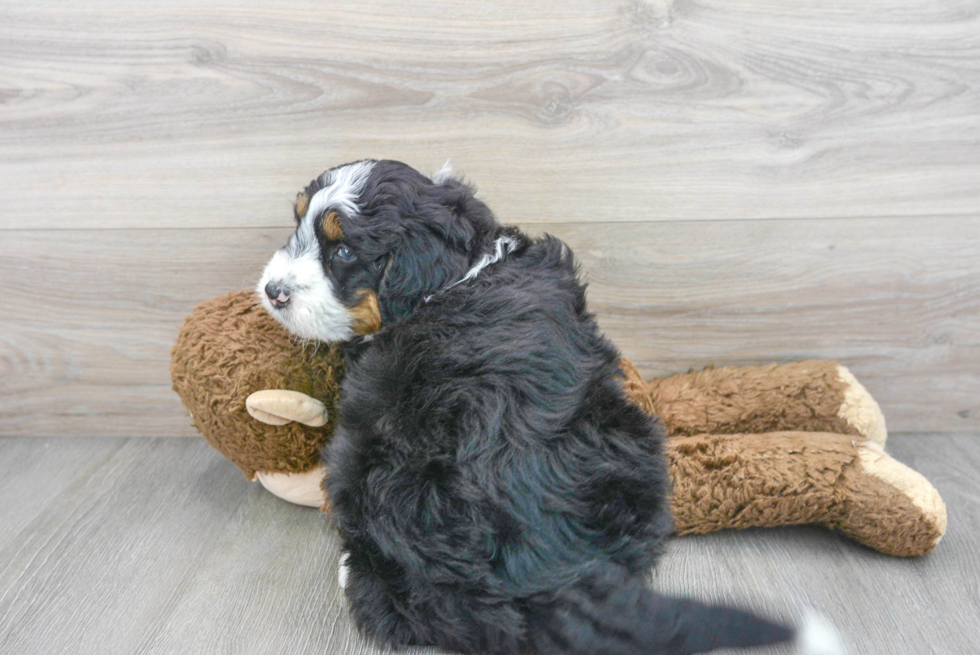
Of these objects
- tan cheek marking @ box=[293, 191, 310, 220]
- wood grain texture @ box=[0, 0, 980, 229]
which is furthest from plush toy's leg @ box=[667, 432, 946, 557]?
tan cheek marking @ box=[293, 191, 310, 220]

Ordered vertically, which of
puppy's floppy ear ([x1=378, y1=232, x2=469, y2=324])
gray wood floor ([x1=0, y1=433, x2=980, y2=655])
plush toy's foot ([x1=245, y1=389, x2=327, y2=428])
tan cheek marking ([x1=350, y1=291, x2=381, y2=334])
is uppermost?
puppy's floppy ear ([x1=378, y1=232, x2=469, y2=324])

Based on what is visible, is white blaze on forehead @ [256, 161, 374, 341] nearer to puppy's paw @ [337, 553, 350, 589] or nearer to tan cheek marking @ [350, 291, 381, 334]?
tan cheek marking @ [350, 291, 381, 334]

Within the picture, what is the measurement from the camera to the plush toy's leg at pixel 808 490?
121cm

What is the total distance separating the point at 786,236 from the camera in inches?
61.6

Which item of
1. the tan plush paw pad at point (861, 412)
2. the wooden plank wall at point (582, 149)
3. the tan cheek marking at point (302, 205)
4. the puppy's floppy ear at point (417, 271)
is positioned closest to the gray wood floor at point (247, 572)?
the tan plush paw pad at point (861, 412)

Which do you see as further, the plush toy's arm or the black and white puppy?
the plush toy's arm

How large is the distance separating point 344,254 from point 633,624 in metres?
0.67

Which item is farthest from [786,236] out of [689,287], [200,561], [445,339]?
[200,561]

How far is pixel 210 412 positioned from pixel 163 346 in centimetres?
50

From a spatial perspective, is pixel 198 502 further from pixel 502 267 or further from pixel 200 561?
pixel 502 267

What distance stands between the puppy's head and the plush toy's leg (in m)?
0.59

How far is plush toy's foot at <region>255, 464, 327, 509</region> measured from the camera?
1.37m

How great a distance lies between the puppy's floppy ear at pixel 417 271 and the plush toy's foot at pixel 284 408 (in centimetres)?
28

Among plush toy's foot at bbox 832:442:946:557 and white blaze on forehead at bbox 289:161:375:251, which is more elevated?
white blaze on forehead at bbox 289:161:375:251
